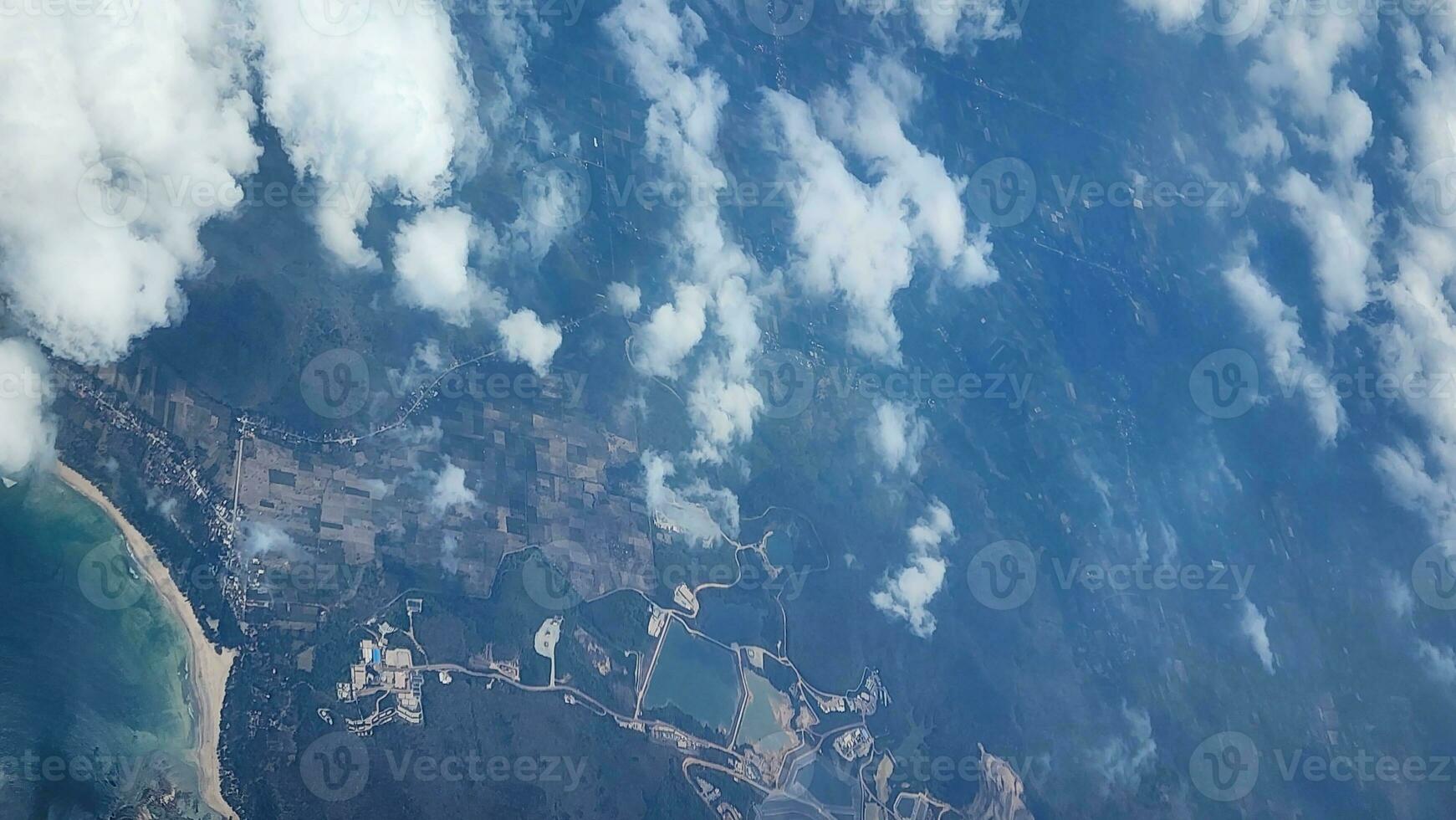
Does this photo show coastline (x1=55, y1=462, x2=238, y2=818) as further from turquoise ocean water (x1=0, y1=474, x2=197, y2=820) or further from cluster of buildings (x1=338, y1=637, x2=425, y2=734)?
cluster of buildings (x1=338, y1=637, x2=425, y2=734)

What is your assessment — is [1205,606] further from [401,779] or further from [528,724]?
[401,779]

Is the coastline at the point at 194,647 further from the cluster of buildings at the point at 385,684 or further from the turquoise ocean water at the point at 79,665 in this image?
the cluster of buildings at the point at 385,684

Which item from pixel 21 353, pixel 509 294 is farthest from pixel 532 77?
pixel 21 353

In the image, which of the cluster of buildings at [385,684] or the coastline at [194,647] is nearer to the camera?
the coastline at [194,647]

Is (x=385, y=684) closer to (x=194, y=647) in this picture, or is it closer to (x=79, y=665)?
(x=194, y=647)

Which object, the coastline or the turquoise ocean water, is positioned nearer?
the turquoise ocean water

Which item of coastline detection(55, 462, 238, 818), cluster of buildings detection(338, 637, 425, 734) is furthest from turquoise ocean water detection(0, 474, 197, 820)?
cluster of buildings detection(338, 637, 425, 734)

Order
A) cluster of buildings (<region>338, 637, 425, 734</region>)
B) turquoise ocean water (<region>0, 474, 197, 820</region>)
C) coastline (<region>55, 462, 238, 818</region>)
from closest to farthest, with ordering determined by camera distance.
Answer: turquoise ocean water (<region>0, 474, 197, 820</region>) < coastline (<region>55, 462, 238, 818</region>) < cluster of buildings (<region>338, 637, 425, 734</region>)

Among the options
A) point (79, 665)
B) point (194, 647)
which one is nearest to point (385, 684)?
point (194, 647)

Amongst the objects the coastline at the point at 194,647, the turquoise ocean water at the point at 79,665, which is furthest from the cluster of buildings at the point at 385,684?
the turquoise ocean water at the point at 79,665
